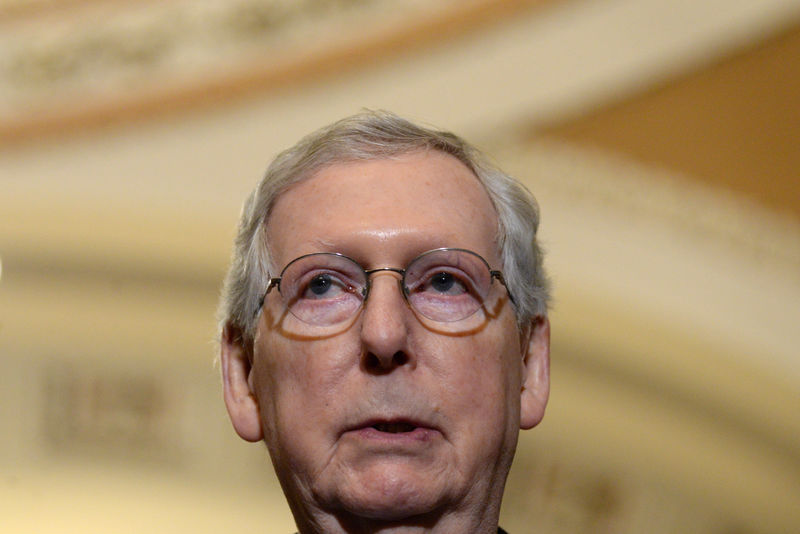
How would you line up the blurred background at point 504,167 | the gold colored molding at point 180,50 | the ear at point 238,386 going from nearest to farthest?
1. the ear at point 238,386
2. the blurred background at point 504,167
3. the gold colored molding at point 180,50

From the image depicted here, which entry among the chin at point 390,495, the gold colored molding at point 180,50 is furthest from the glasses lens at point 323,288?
the gold colored molding at point 180,50

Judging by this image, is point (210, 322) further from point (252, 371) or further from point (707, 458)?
point (252, 371)

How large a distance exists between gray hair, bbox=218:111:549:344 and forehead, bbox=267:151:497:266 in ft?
0.07

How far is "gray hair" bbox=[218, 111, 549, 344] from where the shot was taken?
1768 mm

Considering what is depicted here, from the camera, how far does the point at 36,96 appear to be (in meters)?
4.54

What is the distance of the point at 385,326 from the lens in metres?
1.55

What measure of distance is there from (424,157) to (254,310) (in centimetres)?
37

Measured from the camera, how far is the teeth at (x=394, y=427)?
1.57 meters

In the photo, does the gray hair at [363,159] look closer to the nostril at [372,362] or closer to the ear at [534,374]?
the ear at [534,374]

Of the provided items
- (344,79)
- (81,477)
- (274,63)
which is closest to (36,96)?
(274,63)

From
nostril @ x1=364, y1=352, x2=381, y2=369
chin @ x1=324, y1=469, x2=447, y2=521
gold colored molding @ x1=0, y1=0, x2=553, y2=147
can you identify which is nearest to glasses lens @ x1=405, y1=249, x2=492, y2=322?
nostril @ x1=364, y1=352, x2=381, y2=369

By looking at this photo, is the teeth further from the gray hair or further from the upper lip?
the gray hair

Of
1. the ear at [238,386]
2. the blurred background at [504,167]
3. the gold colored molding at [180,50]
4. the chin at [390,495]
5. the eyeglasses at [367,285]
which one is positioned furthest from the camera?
the gold colored molding at [180,50]

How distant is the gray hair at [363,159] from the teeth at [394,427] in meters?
0.31
